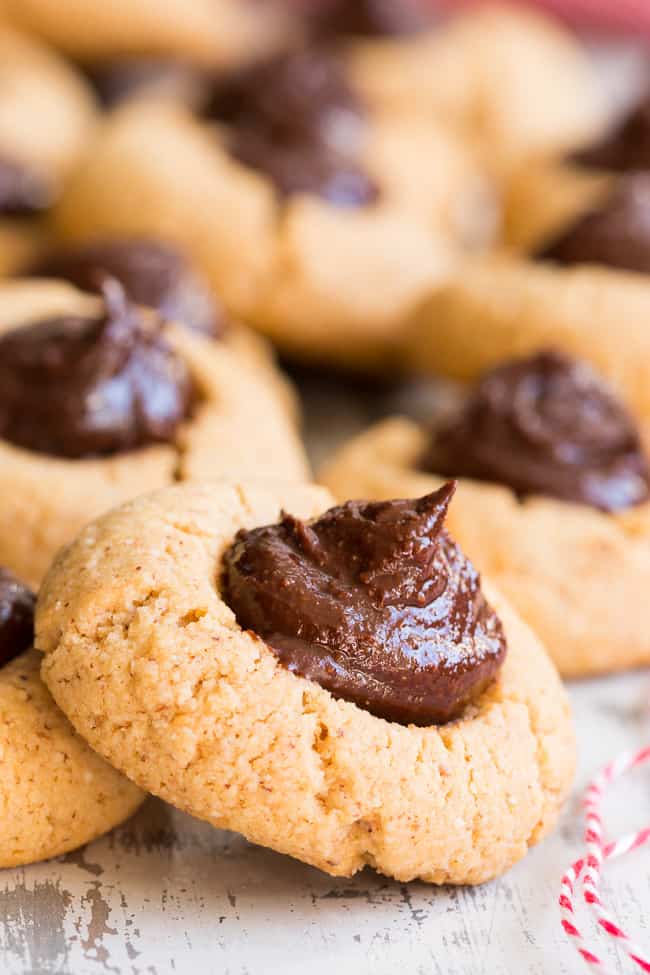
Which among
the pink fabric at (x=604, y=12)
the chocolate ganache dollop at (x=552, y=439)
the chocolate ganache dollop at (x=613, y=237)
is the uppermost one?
the chocolate ganache dollop at (x=613, y=237)

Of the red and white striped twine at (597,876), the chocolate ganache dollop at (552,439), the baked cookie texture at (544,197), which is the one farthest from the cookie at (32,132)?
the red and white striped twine at (597,876)

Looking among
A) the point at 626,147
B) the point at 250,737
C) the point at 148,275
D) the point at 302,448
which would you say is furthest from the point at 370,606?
the point at 626,147

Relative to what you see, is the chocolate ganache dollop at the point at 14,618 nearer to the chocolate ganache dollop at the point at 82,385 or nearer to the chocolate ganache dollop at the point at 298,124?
the chocolate ganache dollop at the point at 82,385

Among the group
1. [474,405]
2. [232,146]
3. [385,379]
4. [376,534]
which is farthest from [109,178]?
[376,534]

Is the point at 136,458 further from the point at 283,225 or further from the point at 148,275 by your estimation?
the point at 283,225

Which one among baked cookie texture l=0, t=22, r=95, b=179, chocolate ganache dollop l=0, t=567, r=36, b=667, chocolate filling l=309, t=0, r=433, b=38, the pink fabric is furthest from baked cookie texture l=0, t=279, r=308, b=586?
the pink fabric

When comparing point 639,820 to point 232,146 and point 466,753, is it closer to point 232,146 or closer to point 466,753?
point 466,753

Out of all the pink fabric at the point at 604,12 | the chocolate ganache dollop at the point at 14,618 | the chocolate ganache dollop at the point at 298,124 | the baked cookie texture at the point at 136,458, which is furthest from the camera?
the pink fabric at the point at 604,12
